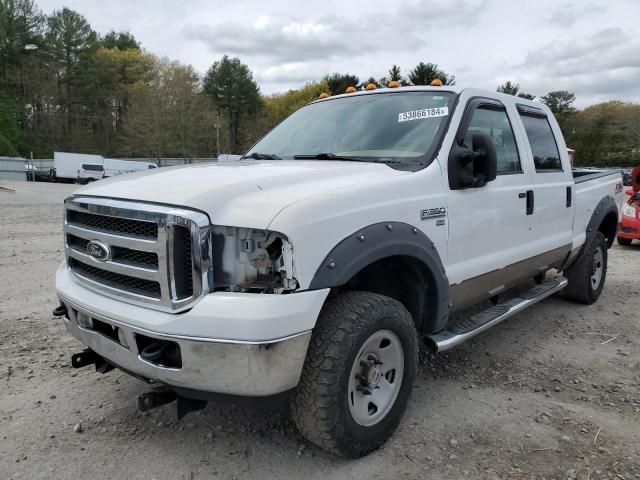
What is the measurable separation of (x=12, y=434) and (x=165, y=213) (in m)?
1.73

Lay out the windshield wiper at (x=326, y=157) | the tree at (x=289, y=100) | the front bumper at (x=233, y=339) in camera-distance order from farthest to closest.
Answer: the tree at (x=289, y=100), the windshield wiper at (x=326, y=157), the front bumper at (x=233, y=339)

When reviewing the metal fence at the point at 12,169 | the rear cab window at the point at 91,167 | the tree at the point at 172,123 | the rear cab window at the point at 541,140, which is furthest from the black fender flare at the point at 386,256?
the tree at the point at 172,123

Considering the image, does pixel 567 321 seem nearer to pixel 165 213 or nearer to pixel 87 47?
pixel 165 213

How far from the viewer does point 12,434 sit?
2947 millimetres

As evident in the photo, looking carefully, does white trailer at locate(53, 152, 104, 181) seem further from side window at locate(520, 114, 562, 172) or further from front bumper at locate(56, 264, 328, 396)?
front bumper at locate(56, 264, 328, 396)

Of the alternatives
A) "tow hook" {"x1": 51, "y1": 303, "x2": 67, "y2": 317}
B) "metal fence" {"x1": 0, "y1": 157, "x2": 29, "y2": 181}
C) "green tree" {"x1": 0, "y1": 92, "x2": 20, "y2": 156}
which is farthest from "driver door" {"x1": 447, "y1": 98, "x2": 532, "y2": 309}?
"green tree" {"x1": 0, "y1": 92, "x2": 20, "y2": 156}

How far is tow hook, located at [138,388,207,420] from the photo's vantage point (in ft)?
7.96

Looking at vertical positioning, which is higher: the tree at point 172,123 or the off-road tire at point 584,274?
the tree at point 172,123

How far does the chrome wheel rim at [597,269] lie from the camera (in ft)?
18.9

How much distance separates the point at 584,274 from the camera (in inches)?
217

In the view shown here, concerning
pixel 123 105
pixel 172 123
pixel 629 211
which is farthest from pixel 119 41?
pixel 629 211

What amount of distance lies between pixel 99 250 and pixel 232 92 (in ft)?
237

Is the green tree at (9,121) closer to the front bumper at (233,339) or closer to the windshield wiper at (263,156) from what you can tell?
the windshield wiper at (263,156)

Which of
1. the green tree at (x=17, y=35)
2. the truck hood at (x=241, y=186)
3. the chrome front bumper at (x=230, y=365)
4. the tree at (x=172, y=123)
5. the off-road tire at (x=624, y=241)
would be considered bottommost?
the off-road tire at (x=624, y=241)
